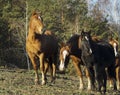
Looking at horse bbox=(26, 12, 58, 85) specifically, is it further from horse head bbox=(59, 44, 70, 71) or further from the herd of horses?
horse head bbox=(59, 44, 70, 71)

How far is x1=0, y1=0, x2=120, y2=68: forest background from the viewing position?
1668 inches

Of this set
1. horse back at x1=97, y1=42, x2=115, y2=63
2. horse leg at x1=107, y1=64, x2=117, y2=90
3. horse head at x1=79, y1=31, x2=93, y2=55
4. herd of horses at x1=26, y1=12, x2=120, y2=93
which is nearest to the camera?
horse head at x1=79, y1=31, x2=93, y2=55

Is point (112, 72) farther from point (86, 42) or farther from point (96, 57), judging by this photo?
point (86, 42)

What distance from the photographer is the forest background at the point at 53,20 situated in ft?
139

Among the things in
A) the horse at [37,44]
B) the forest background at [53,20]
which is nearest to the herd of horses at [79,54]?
the horse at [37,44]

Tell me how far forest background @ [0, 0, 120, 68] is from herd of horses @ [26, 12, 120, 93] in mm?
24829

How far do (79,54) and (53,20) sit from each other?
32585 mm

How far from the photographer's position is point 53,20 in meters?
45.9

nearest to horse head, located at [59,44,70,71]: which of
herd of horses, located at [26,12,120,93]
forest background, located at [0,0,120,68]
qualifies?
herd of horses, located at [26,12,120,93]

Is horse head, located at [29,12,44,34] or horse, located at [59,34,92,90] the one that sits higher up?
horse head, located at [29,12,44,34]

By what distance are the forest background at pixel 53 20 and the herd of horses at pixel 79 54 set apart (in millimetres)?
24829

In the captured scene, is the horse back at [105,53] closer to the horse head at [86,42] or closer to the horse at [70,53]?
the horse head at [86,42]

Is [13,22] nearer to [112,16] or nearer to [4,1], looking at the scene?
[4,1]

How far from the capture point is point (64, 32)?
148 ft
